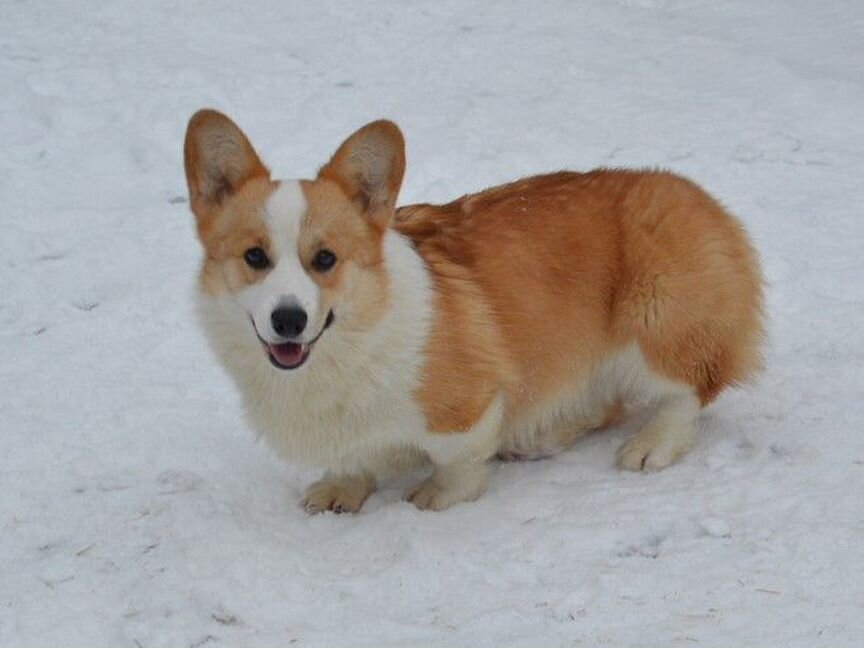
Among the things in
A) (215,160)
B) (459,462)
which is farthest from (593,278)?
(215,160)

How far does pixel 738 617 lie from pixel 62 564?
1999 millimetres

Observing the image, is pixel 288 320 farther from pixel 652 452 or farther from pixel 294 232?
pixel 652 452

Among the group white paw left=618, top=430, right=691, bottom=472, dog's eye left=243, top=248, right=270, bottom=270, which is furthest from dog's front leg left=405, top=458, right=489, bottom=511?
dog's eye left=243, top=248, right=270, bottom=270

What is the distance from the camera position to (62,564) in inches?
126

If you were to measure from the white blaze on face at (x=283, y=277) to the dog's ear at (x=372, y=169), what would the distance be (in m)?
0.17

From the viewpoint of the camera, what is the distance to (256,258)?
3.20 meters

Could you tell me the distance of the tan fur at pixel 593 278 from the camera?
3.78 metres

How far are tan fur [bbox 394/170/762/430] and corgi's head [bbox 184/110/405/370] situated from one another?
40cm

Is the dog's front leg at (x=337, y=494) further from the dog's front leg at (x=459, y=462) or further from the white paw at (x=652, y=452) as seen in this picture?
the white paw at (x=652, y=452)

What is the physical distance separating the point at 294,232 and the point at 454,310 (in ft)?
2.28

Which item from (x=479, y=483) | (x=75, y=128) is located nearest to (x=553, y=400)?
(x=479, y=483)

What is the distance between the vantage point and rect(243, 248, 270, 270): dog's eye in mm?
3186

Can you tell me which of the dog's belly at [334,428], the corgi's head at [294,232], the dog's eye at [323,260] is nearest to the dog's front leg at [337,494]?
the dog's belly at [334,428]

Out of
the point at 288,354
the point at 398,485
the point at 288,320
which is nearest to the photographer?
the point at 288,320
